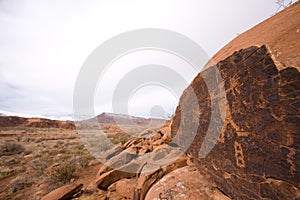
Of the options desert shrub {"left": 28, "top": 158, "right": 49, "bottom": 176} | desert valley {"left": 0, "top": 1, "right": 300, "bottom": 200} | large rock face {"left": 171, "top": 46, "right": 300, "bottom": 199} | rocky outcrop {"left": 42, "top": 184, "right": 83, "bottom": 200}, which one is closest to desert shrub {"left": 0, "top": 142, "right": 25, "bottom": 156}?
desert shrub {"left": 28, "top": 158, "right": 49, "bottom": 176}

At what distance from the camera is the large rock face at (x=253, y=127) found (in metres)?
1.68

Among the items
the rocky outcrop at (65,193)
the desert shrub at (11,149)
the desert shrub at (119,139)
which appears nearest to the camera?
the rocky outcrop at (65,193)

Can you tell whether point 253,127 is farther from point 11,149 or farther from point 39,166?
point 11,149

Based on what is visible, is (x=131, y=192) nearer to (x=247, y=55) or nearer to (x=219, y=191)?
(x=219, y=191)

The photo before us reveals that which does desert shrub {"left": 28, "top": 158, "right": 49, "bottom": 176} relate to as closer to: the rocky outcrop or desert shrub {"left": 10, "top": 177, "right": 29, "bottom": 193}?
desert shrub {"left": 10, "top": 177, "right": 29, "bottom": 193}

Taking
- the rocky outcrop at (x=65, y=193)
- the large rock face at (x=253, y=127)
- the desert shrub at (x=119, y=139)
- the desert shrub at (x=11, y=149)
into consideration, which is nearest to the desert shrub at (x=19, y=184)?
the rocky outcrop at (x=65, y=193)

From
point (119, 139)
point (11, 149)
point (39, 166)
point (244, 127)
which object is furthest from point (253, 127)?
point (11, 149)

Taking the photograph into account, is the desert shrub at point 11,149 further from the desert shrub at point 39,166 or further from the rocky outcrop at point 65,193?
the rocky outcrop at point 65,193

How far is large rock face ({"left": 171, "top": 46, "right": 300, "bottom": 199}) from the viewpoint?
168cm

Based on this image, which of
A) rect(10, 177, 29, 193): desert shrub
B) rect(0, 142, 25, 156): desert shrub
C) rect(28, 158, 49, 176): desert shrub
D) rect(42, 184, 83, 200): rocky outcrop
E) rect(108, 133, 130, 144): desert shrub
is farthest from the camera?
rect(108, 133, 130, 144): desert shrub

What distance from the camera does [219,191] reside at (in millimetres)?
2594

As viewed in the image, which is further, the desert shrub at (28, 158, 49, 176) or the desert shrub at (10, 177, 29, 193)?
the desert shrub at (28, 158, 49, 176)

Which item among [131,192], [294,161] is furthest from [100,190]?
[294,161]

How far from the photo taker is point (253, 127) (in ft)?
6.77
